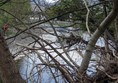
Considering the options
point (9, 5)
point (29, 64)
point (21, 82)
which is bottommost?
point (29, 64)

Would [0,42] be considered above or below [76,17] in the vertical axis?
above

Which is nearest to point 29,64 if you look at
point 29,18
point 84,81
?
point 29,18

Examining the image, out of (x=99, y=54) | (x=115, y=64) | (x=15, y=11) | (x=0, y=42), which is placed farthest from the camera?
(x=15, y=11)

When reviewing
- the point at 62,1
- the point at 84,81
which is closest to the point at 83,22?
the point at 62,1

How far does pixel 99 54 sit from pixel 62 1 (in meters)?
1.08

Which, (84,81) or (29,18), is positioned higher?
(29,18)

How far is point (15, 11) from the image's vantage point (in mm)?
2680

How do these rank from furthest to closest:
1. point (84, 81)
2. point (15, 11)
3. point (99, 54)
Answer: point (15, 11), point (99, 54), point (84, 81)

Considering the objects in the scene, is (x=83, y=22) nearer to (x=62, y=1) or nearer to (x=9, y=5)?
(x=62, y=1)

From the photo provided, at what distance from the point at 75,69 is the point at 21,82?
447 millimetres

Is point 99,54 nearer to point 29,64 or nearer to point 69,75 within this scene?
point 69,75

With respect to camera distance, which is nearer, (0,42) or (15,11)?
(0,42)

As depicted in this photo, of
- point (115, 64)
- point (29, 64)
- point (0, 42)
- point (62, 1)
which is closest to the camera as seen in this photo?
point (0, 42)

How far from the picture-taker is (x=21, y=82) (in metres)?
1.47
